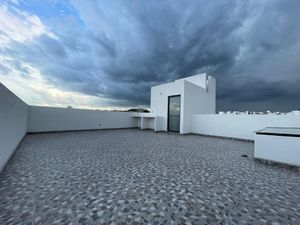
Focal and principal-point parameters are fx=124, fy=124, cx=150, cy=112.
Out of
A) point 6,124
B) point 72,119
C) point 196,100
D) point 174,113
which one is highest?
point 196,100

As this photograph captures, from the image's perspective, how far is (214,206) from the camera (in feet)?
5.41

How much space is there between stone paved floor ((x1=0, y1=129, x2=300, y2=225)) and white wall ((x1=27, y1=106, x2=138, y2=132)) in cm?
609

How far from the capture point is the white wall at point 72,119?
309 inches

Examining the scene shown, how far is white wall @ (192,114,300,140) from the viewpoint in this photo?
19.1 feet

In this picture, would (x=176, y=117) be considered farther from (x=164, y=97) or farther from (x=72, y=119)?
(x=72, y=119)

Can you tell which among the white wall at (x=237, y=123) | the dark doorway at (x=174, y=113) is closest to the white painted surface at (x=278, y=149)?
the white wall at (x=237, y=123)

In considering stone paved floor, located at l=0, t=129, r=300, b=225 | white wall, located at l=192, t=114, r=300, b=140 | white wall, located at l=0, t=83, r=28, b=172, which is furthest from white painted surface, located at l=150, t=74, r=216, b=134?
white wall, located at l=0, t=83, r=28, b=172

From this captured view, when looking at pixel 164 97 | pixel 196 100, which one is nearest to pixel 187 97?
pixel 196 100

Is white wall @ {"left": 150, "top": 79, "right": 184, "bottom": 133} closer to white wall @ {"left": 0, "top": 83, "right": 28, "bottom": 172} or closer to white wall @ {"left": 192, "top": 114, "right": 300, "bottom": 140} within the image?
white wall @ {"left": 192, "top": 114, "right": 300, "bottom": 140}

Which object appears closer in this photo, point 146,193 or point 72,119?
point 146,193

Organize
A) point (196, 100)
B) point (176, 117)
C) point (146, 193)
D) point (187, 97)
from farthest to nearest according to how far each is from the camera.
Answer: point (196, 100)
point (176, 117)
point (187, 97)
point (146, 193)

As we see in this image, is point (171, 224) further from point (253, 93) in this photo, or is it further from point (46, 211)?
point (253, 93)

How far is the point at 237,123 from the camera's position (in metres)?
7.24

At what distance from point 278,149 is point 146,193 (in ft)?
12.2
